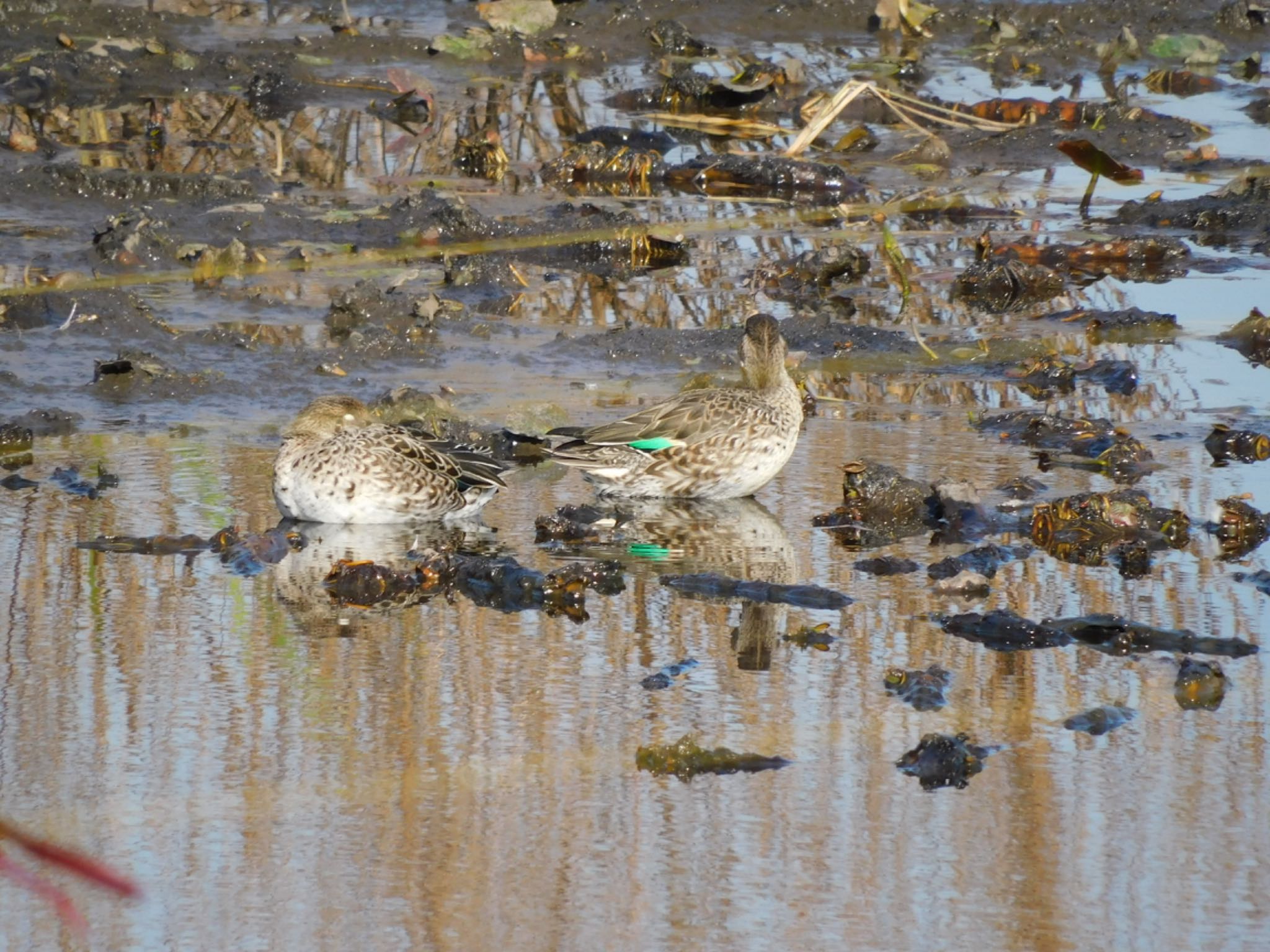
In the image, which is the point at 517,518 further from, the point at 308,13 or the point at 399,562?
the point at 308,13

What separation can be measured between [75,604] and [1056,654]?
10.5 ft

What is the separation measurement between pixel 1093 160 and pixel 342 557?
25.8 feet

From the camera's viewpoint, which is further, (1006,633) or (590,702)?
(1006,633)

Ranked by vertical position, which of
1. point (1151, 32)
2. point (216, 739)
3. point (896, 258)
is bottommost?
point (216, 739)

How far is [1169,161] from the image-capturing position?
14.8 m

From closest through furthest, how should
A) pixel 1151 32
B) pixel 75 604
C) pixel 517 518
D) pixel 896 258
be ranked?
pixel 75 604 → pixel 517 518 → pixel 896 258 → pixel 1151 32

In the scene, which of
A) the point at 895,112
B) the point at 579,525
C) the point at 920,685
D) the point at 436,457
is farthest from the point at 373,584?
the point at 895,112

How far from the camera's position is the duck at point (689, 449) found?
8.09 m

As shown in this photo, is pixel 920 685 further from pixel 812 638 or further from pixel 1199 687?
pixel 1199 687

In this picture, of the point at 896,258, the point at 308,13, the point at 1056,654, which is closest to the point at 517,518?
the point at 1056,654

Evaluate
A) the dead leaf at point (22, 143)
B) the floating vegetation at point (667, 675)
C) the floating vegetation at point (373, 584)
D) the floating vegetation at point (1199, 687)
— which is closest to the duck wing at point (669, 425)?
the floating vegetation at point (373, 584)

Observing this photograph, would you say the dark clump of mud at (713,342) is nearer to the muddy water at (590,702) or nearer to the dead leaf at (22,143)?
the muddy water at (590,702)

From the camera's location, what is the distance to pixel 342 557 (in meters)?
7.17

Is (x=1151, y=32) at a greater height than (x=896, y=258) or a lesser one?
greater
